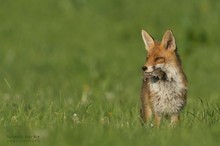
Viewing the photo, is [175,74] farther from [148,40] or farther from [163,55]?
[148,40]

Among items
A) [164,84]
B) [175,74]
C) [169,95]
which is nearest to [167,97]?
[169,95]

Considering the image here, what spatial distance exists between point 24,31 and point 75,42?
1.63m

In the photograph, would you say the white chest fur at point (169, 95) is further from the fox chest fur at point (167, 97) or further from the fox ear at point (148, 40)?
the fox ear at point (148, 40)

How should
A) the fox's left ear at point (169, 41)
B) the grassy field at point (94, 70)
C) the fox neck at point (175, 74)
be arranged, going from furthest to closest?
the fox's left ear at point (169, 41), the fox neck at point (175, 74), the grassy field at point (94, 70)

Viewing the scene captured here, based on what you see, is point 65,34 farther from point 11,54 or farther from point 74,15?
point 11,54

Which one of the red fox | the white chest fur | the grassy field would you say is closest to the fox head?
the red fox

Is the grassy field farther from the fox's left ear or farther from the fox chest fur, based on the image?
the fox's left ear

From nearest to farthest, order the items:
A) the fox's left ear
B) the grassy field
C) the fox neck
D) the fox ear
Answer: the grassy field, the fox neck, the fox's left ear, the fox ear

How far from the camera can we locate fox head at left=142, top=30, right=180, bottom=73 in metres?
8.61

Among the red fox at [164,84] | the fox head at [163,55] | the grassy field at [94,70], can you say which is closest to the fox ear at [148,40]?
the fox head at [163,55]

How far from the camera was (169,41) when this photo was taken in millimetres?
8836

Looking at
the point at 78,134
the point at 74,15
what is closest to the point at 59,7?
the point at 74,15

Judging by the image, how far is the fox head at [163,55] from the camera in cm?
861

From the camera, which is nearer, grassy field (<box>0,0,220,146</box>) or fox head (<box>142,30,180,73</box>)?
grassy field (<box>0,0,220,146</box>)
